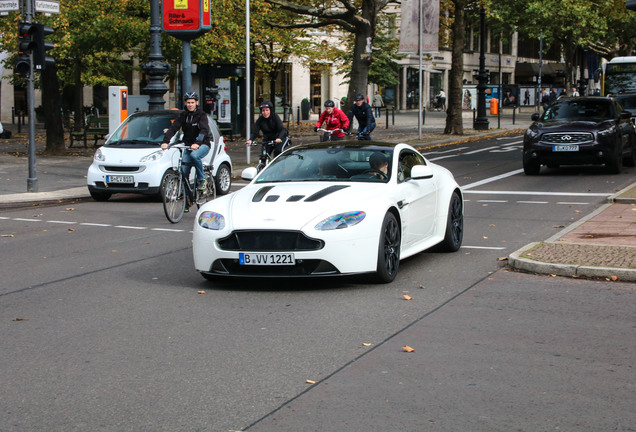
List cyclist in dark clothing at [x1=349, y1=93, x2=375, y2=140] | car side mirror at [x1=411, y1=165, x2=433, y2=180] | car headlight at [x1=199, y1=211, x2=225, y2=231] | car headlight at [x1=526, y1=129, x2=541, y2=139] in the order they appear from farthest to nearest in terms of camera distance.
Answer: cyclist in dark clothing at [x1=349, y1=93, x2=375, y2=140] < car headlight at [x1=526, y1=129, x2=541, y2=139] < car side mirror at [x1=411, y1=165, x2=433, y2=180] < car headlight at [x1=199, y1=211, x2=225, y2=231]

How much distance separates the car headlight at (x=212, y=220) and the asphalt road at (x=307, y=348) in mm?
562

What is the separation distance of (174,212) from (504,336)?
26.2 ft

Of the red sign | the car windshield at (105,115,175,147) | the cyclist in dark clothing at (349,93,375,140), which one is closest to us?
the car windshield at (105,115,175,147)

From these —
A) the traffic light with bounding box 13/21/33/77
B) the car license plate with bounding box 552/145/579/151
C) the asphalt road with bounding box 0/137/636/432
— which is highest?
the traffic light with bounding box 13/21/33/77

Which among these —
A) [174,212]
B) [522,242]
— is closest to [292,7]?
[174,212]

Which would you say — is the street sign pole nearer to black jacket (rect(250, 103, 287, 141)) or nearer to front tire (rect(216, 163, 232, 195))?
front tire (rect(216, 163, 232, 195))

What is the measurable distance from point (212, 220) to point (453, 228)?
3.16 metres

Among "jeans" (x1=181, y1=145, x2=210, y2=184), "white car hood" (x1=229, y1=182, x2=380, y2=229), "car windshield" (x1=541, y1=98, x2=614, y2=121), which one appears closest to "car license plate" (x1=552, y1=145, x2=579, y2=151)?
"car windshield" (x1=541, y1=98, x2=614, y2=121)

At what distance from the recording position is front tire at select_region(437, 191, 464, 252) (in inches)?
416

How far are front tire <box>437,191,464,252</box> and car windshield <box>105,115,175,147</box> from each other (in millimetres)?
8042

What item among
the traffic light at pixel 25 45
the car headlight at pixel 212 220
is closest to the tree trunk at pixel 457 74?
the traffic light at pixel 25 45

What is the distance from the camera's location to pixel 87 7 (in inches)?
1069

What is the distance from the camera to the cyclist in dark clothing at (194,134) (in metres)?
14.6

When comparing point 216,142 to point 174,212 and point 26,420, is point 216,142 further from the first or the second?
point 26,420
